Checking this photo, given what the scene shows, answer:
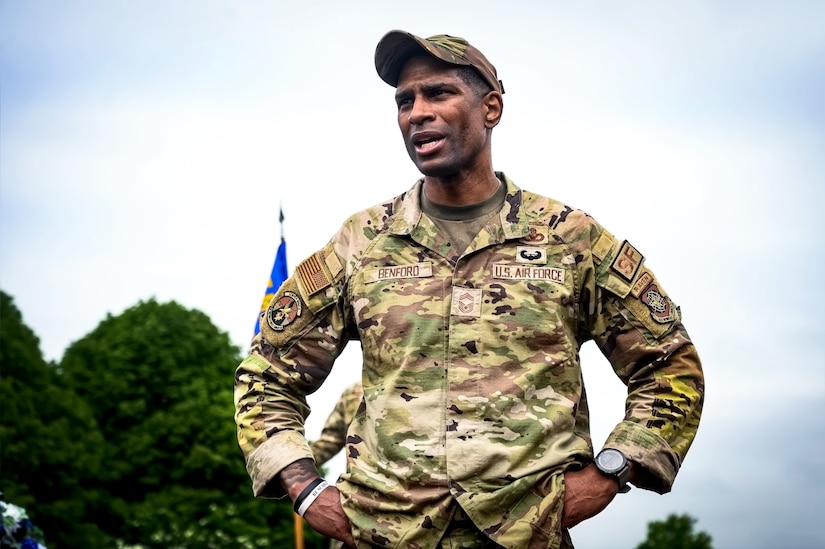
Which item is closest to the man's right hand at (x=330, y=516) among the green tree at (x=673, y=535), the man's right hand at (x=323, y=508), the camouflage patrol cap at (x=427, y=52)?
the man's right hand at (x=323, y=508)

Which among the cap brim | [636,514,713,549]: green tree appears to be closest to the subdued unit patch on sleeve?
the cap brim

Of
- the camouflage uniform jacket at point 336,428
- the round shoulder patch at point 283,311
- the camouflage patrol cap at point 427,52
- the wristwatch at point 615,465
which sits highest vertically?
the camouflage uniform jacket at point 336,428

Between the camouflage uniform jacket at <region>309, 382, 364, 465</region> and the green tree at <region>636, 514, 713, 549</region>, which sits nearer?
the camouflage uniform jacket at <region>309, 382, 364, 465</region>

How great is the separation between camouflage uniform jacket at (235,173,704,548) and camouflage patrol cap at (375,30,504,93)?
512 mm

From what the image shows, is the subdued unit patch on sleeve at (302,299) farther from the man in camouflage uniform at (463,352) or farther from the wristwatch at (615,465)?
the wristwatch at (615,465)

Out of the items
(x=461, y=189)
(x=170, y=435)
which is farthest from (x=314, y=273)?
(x=170, y=435)

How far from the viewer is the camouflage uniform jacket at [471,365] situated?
18.2 feet

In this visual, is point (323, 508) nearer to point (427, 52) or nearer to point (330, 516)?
point (330, 516)

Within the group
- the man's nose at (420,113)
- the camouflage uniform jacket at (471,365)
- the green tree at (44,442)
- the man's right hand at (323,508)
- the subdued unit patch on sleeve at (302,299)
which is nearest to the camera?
the camouflage uniform jacket at (471,365)

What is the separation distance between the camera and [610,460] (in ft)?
18.7

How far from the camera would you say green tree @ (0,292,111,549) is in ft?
109

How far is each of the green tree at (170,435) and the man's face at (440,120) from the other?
30141 mm

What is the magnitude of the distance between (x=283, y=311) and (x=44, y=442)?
2898cm

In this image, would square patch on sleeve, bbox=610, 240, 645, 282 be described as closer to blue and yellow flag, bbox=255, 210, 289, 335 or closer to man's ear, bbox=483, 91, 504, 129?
man's ear, bbox=483, 91, 504, 129
